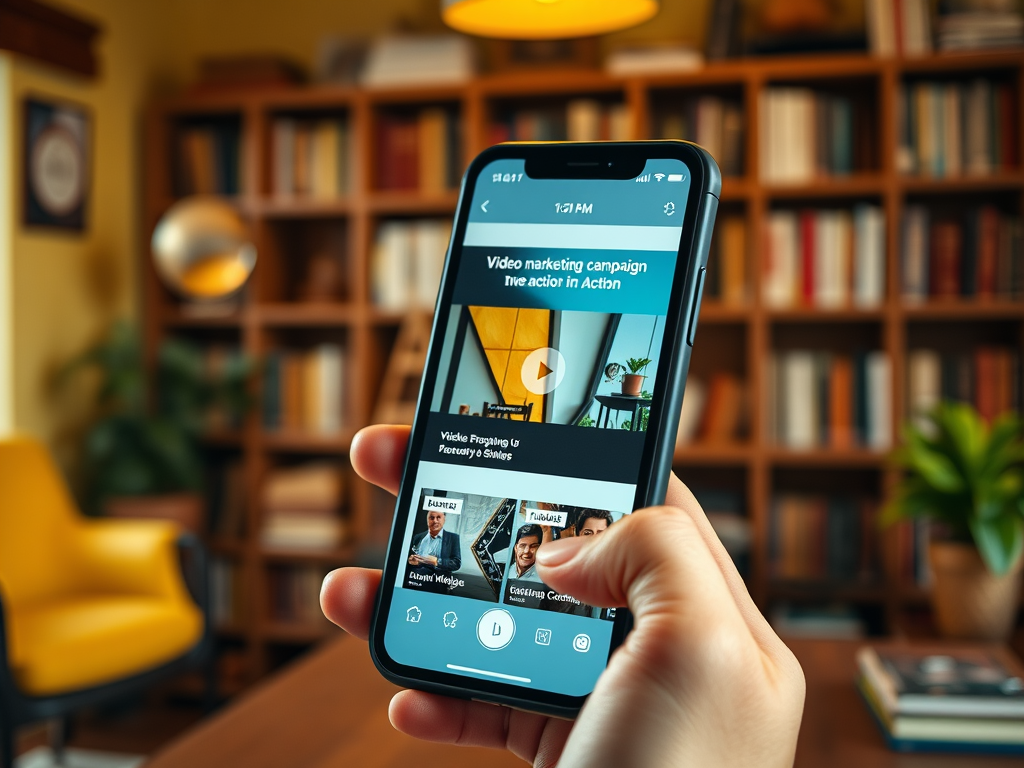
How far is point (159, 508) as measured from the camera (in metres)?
2.98

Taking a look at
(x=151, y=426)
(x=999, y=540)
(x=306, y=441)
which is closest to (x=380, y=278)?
(x=306, y=441)

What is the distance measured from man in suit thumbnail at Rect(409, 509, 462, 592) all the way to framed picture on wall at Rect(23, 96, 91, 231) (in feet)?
8.75

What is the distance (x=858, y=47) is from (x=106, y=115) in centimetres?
246

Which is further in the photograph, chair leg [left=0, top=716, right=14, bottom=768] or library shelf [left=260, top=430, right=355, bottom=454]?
library shelf [left=260, top=430, right=355, bottom=454]

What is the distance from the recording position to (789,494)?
3.20 meters

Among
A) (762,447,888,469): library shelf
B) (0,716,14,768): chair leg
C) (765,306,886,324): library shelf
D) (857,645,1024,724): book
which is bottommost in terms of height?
(0,716,14,768): chair leg

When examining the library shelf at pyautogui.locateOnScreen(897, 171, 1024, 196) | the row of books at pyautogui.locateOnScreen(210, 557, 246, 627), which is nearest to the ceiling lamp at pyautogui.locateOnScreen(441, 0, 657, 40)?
the library shelf at pyautogui.locateOnScreen(897, 171, 1024, 196)

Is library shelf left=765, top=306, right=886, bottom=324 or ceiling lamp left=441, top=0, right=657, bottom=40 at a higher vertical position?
ceiling lamp left=441, top=0, right=657, bottom=40

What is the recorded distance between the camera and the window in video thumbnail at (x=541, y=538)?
693mm

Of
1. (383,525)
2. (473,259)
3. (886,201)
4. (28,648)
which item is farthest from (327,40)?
(473,259)

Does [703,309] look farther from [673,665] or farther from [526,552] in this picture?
[673,665]

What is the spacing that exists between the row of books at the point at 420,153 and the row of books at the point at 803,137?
3.23ft

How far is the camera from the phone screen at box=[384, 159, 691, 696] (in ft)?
2.29

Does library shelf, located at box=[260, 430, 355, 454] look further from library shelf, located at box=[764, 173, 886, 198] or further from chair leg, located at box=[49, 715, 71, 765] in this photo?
library shelf, located at box=[764, 173, 886, 198]
